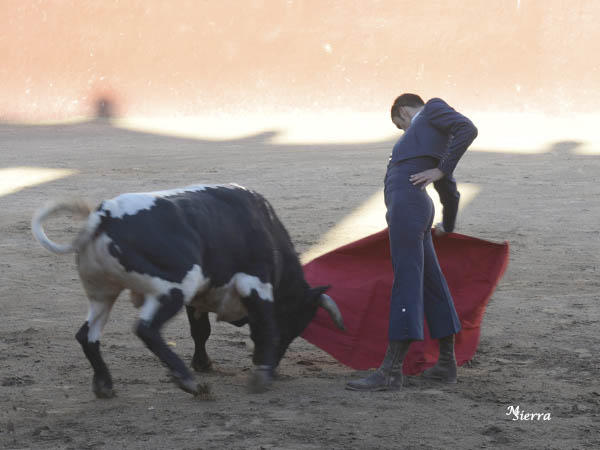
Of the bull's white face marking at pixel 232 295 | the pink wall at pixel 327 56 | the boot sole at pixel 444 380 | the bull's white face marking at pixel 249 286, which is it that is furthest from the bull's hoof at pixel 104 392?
the pink wall at pixel 327 56

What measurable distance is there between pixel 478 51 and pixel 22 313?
9205mm

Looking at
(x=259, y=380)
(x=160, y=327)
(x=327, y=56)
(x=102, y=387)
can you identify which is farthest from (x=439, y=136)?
(x=327, y=56)

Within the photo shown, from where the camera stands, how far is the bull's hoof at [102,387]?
11.1 ft

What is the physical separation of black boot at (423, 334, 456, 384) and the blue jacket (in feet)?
2.16

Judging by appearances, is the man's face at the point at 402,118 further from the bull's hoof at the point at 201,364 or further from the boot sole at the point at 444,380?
the bull's hoof at the point at 201,364

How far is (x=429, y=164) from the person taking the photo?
11.4 feet

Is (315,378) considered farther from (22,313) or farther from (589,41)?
(589,41)

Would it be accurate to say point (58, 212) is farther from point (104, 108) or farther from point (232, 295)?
point (104, 108)

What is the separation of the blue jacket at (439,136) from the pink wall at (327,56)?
362 inches

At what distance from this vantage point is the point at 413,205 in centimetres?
341

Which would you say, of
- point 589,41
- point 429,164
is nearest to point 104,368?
point 429,164

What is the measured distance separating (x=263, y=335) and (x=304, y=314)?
31 centimetres

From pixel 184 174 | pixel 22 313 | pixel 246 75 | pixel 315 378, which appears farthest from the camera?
pixel 246 75

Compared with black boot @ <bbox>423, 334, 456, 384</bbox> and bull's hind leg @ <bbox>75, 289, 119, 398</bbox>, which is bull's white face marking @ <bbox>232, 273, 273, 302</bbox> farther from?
black boot @ <bbox>423, 334, 456, 384</bbox>
